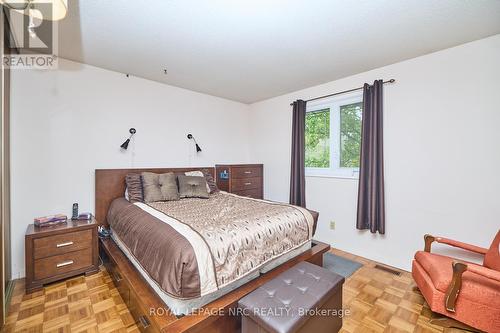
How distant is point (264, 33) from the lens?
80.4 inches

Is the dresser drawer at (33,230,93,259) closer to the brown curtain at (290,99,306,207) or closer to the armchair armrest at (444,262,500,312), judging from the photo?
the brown curtain at (290,99,306,207)

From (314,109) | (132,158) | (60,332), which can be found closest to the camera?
(60,332)

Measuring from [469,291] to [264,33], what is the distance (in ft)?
8.47

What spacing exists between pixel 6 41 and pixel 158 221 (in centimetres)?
212

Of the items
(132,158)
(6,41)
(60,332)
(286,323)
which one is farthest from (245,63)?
(60,332)

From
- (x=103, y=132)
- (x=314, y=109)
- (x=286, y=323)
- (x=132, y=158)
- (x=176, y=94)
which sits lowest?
(x=286, y=323)

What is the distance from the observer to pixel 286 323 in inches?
45.7

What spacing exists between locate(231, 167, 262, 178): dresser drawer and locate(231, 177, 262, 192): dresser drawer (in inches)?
2.7

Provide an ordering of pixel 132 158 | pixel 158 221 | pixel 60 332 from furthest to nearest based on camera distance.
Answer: pixel 132 158 < pixel 158 221 < pixel 60 332

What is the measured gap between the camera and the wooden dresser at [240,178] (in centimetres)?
375

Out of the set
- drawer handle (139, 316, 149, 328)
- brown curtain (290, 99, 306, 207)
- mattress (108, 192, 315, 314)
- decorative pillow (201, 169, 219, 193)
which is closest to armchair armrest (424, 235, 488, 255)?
mattress (108, 192, 315, 314)

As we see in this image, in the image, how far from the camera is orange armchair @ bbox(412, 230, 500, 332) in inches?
60.1

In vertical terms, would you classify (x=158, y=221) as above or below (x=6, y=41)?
below

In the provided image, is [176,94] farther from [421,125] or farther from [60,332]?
[421,125]
